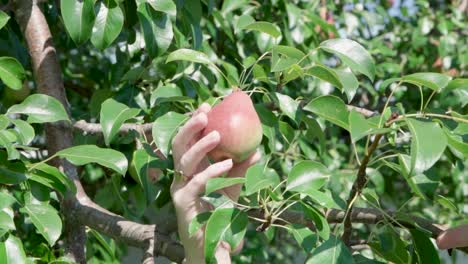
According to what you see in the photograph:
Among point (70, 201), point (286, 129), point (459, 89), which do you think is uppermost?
point (459, 89)

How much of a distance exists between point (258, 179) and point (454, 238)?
0.26m

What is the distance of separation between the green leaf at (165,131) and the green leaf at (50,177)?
0.41 feet

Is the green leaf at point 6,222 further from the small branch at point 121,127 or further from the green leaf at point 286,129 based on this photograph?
the green leaf at point 286,129

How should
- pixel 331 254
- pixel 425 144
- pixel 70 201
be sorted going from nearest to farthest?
pixel 425 144 → pixel 331 254 → pixel 70 201

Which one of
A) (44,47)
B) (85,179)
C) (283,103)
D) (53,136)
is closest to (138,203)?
(53,136)

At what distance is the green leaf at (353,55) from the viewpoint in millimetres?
1112

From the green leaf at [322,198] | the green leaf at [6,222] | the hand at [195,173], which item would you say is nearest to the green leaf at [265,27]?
the hand at [195,173]

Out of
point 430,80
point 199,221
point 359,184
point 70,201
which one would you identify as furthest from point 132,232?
point 430,80

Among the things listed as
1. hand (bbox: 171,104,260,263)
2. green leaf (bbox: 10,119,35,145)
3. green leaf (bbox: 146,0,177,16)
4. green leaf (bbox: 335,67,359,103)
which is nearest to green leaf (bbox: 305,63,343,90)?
green leaf (bbox: 335,67,359,103)

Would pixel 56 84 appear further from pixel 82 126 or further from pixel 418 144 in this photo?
pixel 418 144

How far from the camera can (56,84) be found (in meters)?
1.39

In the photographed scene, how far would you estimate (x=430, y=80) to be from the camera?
1.01 metres

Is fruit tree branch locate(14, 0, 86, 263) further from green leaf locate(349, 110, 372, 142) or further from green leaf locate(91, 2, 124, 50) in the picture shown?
green leaf locate(349, 110, 372, 142)

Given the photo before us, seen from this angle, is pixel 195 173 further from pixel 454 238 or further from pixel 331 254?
pixel 454 238
